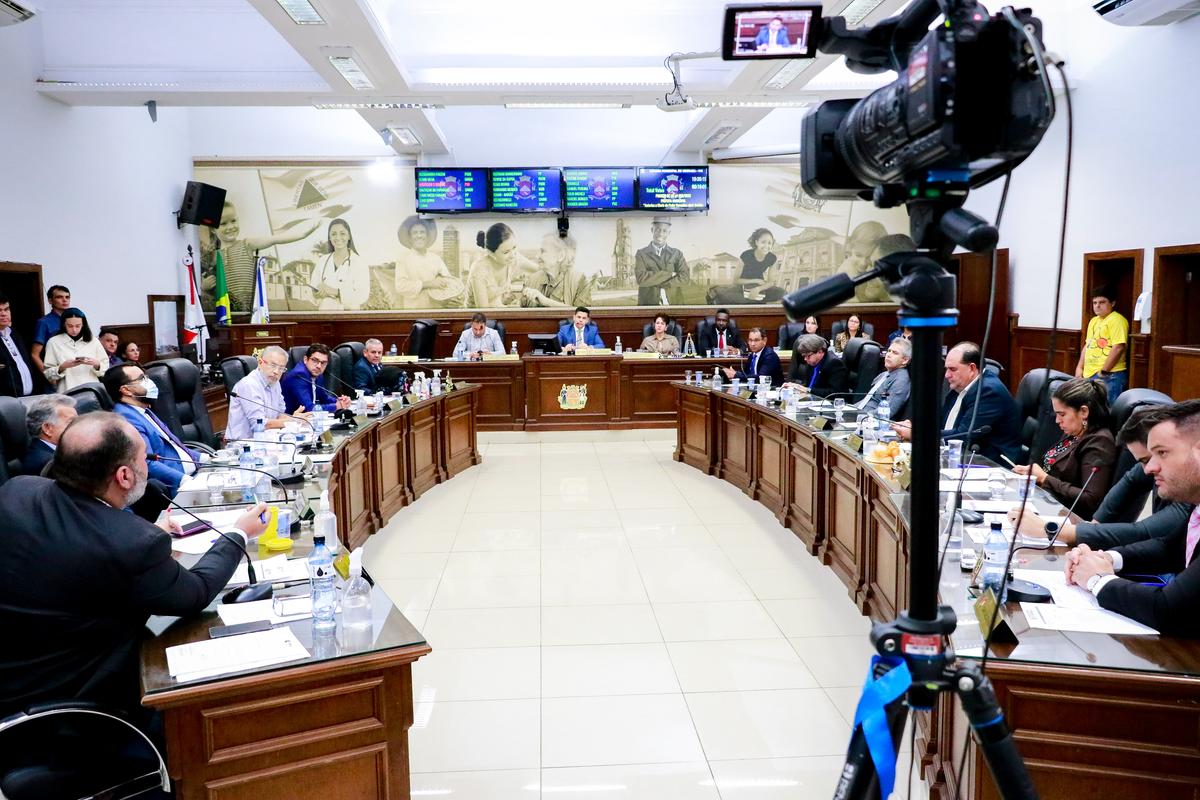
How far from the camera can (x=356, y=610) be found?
85.7 inches

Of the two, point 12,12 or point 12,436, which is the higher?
point 12,12

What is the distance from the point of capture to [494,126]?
1138 cm

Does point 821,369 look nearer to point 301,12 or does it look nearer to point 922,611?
point 301,12

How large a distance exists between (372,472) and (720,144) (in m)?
7.39

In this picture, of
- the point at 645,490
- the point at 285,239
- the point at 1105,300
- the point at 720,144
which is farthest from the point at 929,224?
the point at 285,239

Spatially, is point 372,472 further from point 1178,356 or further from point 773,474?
point 1178,356

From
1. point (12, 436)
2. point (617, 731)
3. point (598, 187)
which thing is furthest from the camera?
point (598, 187)

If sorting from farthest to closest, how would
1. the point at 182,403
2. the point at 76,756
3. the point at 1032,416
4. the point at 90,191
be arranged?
the point at 90,191 < the point at 182,403 < the point at 1032,416 < the point at 76,756

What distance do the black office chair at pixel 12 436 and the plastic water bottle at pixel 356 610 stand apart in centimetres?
194

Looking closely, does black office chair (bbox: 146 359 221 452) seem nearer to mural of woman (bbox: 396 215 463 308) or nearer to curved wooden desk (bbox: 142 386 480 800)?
curved wooden desk (bbox: 142 386 480 800)

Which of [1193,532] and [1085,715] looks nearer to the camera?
[1085,715]

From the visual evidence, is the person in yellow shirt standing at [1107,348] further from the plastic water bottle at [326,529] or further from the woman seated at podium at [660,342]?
the plastic water bottle at [326,529]

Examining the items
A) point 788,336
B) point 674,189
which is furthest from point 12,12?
point 788,336

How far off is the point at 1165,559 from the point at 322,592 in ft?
7.75
